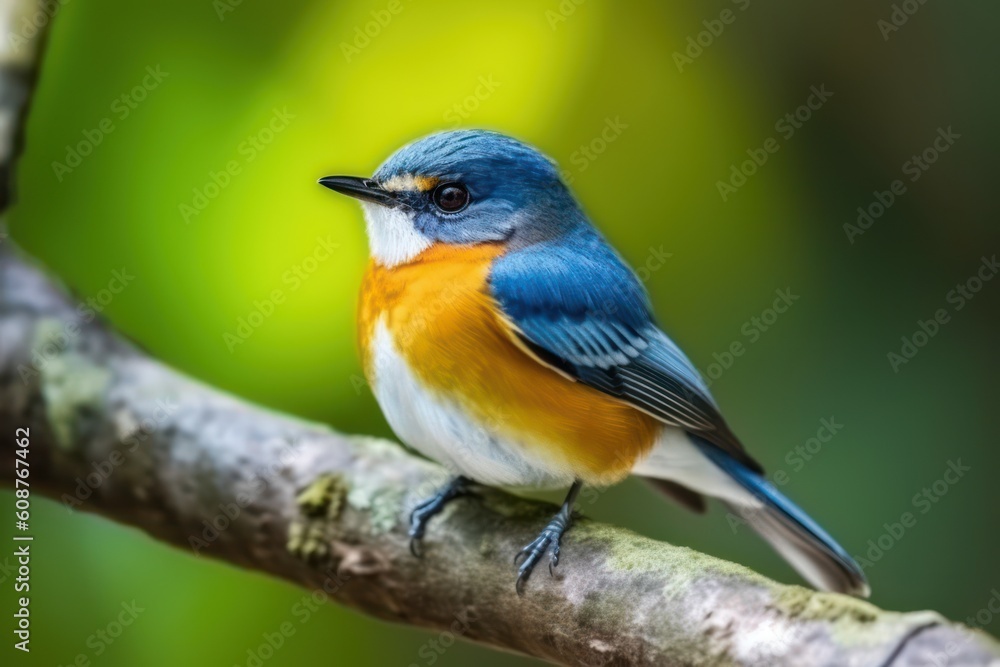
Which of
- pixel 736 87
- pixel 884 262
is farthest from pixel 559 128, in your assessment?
pixel 884 262

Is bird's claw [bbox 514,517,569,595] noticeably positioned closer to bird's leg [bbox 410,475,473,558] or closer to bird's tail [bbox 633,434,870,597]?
bird's leg [bbox 410,475,473,558]

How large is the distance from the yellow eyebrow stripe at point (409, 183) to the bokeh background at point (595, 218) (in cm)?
71

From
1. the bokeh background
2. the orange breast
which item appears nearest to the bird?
the orange breast

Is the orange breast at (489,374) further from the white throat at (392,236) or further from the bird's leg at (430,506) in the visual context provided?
the bird's leg at (430,506)

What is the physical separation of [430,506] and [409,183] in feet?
2.95

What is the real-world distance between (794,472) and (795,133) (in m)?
1.33

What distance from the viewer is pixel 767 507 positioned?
2.99m

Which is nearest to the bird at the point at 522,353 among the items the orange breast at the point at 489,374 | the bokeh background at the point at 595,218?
the orange breast at the point at 489,374

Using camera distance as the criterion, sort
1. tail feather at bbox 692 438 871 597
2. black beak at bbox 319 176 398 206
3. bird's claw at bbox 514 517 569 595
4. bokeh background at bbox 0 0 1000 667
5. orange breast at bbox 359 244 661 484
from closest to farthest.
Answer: bird's claw at bbox 514 517 569 595
orange breast at bbox 359 244 661 484
black beak at bbox 319 176 398 206
tail feather at bbox 692 438 871 597
bokeh background at bbox 0 0 1000 667

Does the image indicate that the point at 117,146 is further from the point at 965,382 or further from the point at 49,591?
the point at 965,382

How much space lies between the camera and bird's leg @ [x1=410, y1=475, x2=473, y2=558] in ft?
8.48

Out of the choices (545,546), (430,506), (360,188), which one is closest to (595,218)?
(360,188)

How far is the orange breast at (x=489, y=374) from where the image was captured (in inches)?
97.3

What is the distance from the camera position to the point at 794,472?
362 centimetres
